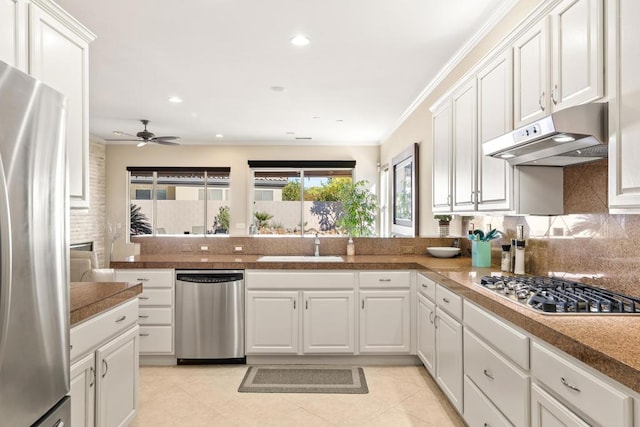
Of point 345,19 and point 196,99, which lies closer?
point 345,19

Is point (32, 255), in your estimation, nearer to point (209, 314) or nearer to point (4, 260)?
point (4, 260)

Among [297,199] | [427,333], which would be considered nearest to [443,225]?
[427,333]

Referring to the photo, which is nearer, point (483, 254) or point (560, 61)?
point (560, 61)

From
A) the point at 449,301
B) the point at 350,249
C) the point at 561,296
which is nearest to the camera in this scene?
the point at 561,296

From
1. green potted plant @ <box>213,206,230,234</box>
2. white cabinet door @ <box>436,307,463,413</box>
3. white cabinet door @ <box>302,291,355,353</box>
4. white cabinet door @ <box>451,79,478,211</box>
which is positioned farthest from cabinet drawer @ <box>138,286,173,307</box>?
green potted plant @ <box>213,206,230,234</box>

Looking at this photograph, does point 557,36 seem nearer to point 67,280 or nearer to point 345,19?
point 345,19

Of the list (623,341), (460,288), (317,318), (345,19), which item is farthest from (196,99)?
(623,341)

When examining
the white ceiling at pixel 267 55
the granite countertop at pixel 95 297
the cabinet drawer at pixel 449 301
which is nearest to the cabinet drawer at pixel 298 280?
the cabinet drawer at pixel 449 301

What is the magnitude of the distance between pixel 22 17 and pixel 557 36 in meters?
2.21

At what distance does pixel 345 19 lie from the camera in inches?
108

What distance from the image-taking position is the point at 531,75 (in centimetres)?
196

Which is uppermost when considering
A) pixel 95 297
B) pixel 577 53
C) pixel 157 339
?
pixel 577 53

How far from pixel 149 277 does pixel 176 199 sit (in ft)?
14.7

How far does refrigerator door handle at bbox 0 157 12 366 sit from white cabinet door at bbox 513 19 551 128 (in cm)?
201
